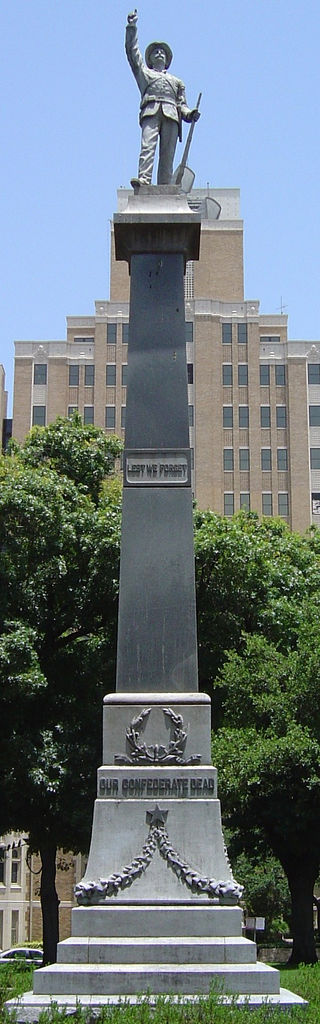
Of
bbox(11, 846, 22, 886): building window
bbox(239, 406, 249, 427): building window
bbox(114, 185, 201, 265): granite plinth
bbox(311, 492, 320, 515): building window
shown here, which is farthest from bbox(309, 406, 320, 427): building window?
bbox(114, 185, 201, 265): granite plinth

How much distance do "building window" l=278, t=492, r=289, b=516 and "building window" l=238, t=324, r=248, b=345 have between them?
1187 centimetres

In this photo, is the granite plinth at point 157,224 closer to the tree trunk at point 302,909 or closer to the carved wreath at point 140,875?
the carved wreath at point 140,875

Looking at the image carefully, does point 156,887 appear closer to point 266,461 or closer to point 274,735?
point 274,735

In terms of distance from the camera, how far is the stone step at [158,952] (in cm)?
1034

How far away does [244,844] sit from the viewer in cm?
2925

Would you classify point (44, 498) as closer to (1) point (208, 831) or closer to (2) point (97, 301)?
(1) point (208, 831)

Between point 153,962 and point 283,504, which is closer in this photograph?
point 153,962

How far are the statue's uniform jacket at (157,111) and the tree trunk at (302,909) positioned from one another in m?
18.8

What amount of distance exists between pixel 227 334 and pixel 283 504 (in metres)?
13.4

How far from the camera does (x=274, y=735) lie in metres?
23.5

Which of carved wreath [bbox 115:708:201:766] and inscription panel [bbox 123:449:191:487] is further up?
inscription panel [bbox 123:449:191:487]

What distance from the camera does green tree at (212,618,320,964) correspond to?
2277 cm

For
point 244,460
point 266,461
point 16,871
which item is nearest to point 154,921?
point 16,871

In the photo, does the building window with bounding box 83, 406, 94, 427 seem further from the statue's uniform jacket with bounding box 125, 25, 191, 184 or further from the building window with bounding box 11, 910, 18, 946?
the statue's uniform jacket with bounding box 125, 25, 191, 184
